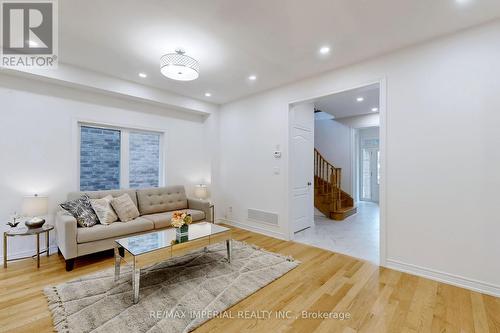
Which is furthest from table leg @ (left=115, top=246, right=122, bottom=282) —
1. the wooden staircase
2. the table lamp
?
the wooden staircase

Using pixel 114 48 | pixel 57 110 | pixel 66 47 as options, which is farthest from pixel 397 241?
pixel 57 110

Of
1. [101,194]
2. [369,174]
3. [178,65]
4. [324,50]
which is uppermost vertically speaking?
[324,50]

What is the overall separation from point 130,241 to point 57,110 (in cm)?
261

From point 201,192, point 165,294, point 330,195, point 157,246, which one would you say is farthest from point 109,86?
point 330,195

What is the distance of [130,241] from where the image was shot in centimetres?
253

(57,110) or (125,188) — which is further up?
(57,110)

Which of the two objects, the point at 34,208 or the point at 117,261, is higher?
the point at 34,208

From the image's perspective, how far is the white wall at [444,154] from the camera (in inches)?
92.3

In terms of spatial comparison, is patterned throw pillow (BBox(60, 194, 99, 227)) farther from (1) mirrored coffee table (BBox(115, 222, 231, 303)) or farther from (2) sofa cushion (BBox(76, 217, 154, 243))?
(1) mirrored coffee table (BBox(115, 222, 231, 303))

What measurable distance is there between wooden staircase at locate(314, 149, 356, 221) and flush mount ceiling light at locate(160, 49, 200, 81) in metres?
4.49

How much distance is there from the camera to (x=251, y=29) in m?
2.52

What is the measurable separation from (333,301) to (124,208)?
3175 millimetres

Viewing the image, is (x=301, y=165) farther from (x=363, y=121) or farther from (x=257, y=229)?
(x=363, y=121)

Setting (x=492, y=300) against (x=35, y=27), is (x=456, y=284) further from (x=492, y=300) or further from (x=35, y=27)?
(x=35, y=27)
